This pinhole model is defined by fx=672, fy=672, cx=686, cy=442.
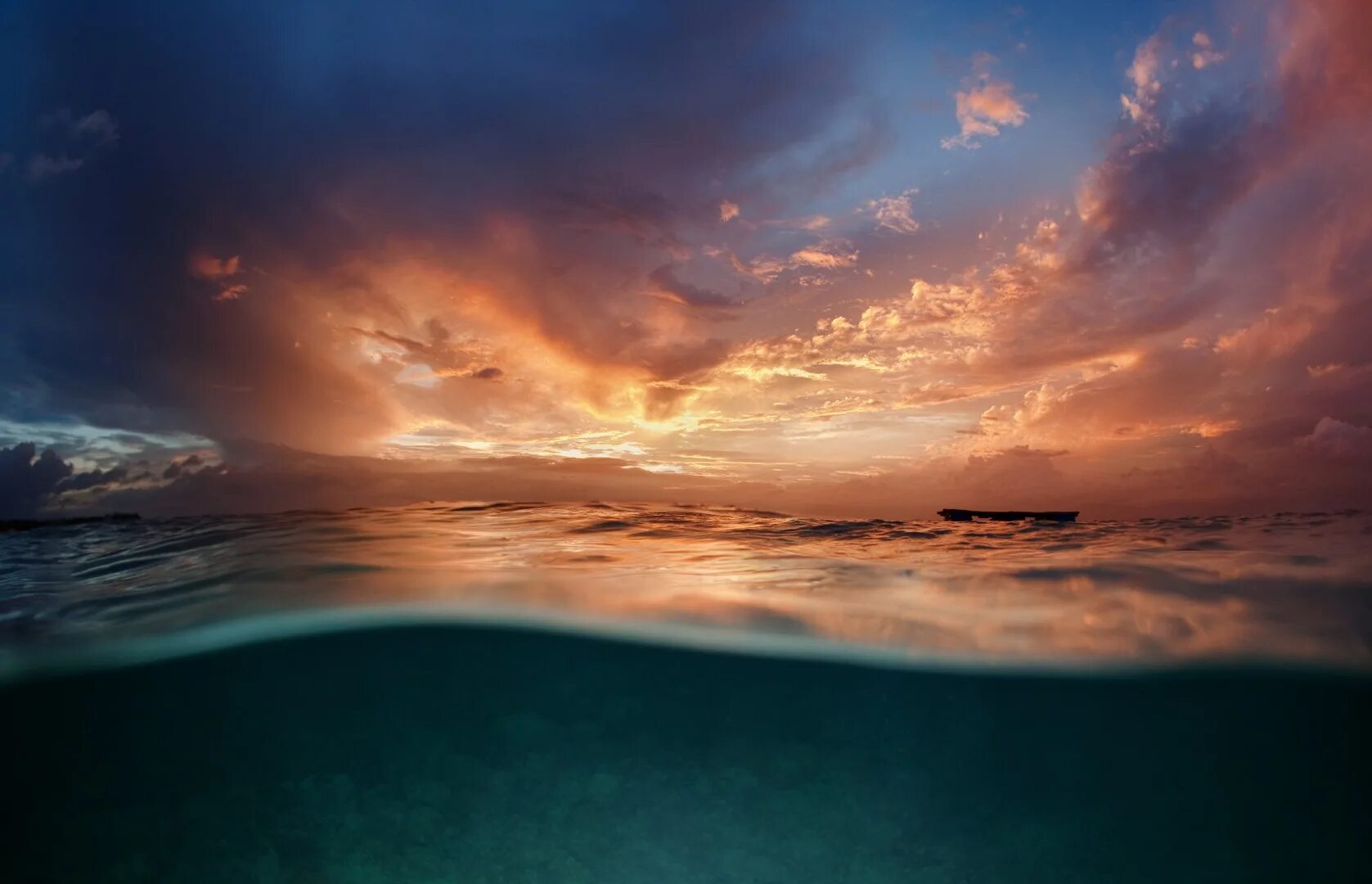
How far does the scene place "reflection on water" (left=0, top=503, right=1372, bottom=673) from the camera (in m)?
8.20

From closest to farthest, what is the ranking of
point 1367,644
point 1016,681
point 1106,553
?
point 1367,644
point 1016,681
point 1106,553

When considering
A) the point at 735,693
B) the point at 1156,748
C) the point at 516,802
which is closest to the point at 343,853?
the point at 516,802

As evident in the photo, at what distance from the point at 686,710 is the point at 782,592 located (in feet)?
6.53

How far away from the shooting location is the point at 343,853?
21.5 ft

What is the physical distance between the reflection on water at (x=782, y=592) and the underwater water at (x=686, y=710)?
5cm

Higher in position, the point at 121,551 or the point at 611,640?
the point at 121,551

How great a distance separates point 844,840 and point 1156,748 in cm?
396

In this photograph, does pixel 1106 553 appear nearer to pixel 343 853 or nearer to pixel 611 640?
pixel 611 640

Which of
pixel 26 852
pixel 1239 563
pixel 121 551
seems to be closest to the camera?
pixel 26 852

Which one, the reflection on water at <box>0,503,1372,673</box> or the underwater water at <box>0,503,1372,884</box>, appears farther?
the reflection on water at <box>0,503,1372,673</box>

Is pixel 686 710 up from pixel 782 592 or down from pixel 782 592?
down

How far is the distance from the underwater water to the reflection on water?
49 mm

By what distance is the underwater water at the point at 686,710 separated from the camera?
6.53 m

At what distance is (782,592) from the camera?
8.77m
